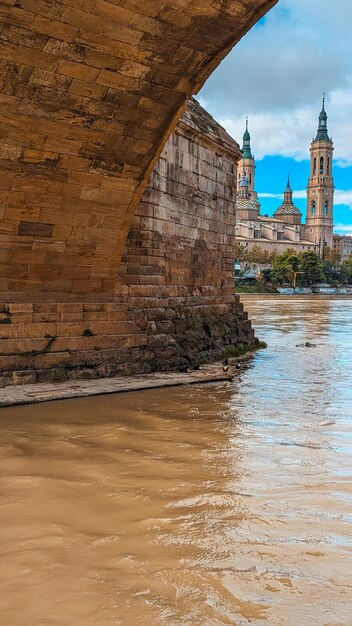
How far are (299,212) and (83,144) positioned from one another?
11762 cm

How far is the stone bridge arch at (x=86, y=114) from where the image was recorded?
5738 millimetres

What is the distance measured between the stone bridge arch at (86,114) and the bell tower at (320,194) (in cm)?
11090

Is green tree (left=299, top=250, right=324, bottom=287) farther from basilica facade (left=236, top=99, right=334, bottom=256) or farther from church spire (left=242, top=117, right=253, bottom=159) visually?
church spire (left=242, top=117, right=253, bottom=159)

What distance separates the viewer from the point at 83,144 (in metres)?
6.89

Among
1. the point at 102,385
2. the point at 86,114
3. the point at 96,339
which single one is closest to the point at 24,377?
the point at 102,385

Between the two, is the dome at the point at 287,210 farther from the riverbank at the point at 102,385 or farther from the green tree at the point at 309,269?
the riverbank at the point at 102,385

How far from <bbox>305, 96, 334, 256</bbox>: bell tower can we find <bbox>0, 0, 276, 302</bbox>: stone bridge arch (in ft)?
364

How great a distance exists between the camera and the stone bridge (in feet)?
19.0

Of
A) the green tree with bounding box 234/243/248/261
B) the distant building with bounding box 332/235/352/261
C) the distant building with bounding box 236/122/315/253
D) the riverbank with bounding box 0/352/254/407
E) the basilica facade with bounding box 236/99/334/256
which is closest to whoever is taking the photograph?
the riverbank with bounding box 0/352/254/407

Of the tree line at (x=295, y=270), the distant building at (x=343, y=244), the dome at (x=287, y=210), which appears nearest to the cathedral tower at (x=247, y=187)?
the dome at (x=287, y=210)

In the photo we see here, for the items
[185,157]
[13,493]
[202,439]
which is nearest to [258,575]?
[13,493]

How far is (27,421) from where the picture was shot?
5.78 m

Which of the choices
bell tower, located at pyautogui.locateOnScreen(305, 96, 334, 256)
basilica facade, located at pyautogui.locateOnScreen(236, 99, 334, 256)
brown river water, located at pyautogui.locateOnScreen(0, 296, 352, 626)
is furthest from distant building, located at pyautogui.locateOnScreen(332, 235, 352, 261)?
brown river water, located at pyautogui.locateOnScreen(0, 296, 352, 626)

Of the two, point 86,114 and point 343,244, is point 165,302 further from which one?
point 343,244
